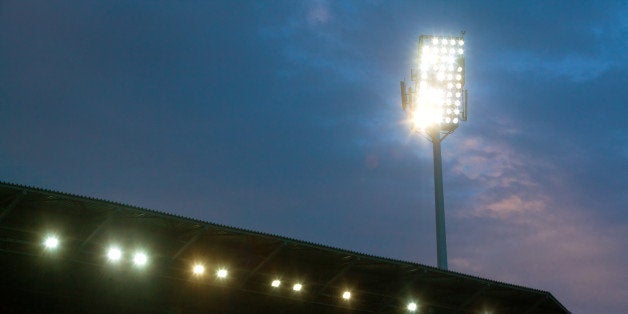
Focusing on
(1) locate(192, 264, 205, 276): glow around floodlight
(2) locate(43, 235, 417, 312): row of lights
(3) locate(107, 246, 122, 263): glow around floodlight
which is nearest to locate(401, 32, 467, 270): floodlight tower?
(2) locate(43, 235, 417, 312): row of lights

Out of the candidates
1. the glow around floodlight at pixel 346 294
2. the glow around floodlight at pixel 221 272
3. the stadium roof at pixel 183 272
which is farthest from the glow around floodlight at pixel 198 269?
the glow around floodlight at pixel 346 294

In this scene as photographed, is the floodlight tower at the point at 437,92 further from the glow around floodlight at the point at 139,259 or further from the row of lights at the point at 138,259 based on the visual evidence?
the glow around floodlight at the point at 139,259

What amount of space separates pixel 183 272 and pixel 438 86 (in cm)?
1978

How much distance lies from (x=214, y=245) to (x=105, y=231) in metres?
3.77

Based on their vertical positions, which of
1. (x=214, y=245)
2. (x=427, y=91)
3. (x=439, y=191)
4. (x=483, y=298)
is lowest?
(x=214, y=245)

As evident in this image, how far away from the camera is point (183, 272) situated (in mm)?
22234

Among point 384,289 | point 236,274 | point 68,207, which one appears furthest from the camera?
point 384,289

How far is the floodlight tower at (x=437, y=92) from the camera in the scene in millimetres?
35031

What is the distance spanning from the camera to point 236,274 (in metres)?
22.8

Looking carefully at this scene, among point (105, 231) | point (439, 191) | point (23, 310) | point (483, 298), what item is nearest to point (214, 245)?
point (105, 231)

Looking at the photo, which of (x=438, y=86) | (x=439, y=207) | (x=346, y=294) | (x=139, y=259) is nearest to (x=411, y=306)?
(x=346, y=294)

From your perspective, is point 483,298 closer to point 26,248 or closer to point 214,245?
point 214,245

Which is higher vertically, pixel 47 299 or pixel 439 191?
pixel 439 191

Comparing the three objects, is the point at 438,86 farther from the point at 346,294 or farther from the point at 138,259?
the point at 138,259
